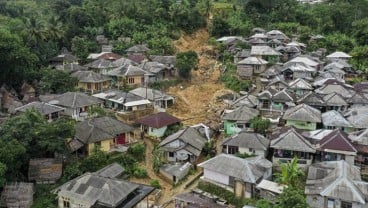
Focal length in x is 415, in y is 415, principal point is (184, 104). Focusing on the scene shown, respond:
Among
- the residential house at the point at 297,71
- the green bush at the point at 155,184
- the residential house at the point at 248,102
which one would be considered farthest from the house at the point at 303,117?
the green bush at the point at 155,184

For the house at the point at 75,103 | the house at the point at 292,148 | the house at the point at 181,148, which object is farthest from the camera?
the house at the point at 75,103

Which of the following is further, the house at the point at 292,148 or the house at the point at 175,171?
the house at the point at 175,171

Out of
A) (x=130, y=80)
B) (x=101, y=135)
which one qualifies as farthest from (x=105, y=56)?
(x=101, y=135)

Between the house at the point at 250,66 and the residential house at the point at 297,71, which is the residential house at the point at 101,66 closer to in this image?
the house at the point at 250,66

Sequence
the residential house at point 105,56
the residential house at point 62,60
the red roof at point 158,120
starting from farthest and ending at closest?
the residential house at point 105,56
the residential house at point 62,60
the red roof at point 158,120

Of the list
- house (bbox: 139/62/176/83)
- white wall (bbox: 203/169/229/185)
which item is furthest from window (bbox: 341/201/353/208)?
house (bbox: 139/62/176/83)

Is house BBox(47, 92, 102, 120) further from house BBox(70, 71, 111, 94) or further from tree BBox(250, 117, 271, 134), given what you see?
tree BBox(250, 117, 271, 134)
